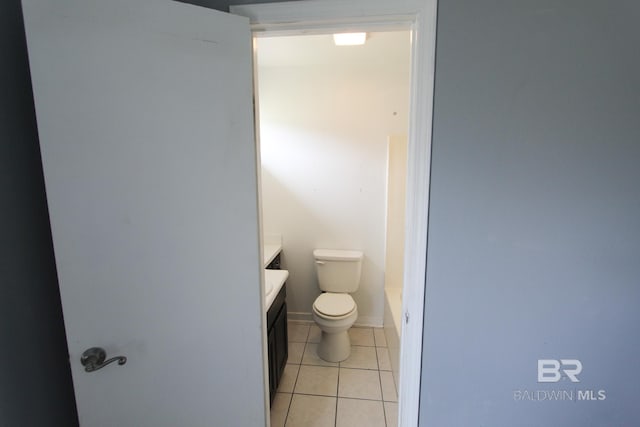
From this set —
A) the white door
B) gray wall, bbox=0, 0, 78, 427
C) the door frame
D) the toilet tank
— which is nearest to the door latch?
the white door

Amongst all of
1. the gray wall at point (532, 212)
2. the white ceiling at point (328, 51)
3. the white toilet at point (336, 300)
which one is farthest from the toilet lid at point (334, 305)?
the white ceiling at point (328, 51)

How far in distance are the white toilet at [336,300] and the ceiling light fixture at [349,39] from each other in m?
1.71

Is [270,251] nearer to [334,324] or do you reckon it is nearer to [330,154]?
[334,324]

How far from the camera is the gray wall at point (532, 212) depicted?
37.0 inches

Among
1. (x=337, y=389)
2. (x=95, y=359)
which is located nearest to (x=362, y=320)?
(x=337, y=389)

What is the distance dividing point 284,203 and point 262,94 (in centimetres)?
103

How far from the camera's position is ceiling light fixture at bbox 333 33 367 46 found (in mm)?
1833

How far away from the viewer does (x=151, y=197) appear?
943 millimetres

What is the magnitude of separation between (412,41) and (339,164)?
155 centimetres

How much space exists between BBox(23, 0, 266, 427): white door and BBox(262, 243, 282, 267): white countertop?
3.72ft

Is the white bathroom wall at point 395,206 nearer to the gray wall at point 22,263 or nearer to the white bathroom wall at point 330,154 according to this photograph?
the white bathroom wall at point 330,154

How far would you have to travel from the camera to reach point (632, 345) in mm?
1051

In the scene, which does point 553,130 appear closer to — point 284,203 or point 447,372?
point 447,372

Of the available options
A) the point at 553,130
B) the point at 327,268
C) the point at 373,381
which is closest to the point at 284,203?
the point at 327,268
